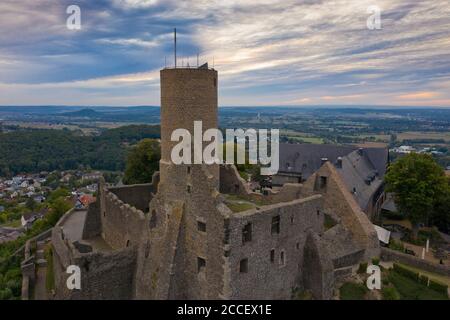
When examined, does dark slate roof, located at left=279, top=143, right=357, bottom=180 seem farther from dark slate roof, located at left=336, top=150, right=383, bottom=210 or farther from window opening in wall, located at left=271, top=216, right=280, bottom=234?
window opening in wall, located at left=271, top=216, right=280, bottom=234

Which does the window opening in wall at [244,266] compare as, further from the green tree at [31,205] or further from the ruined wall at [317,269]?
the green tree at [31,205]

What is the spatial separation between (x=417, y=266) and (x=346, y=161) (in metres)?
19.0

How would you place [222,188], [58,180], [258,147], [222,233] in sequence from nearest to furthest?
[222,233] → [222,188] → [258,147] → [58,180]

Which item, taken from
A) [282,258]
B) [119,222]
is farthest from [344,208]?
[119,222]

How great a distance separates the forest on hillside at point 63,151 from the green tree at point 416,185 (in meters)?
107

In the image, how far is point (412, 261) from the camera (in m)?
28.5

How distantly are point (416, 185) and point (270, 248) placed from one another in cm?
2246

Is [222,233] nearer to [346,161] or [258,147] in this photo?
[346,161]

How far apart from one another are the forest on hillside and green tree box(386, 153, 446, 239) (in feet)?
351

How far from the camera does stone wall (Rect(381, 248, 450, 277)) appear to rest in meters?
27.6

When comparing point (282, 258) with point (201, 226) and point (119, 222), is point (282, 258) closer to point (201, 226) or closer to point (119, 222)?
point (201, 226)

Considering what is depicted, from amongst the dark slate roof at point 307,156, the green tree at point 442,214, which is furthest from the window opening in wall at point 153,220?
the dark slate roof at point 307,156

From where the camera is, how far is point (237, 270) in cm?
1725
